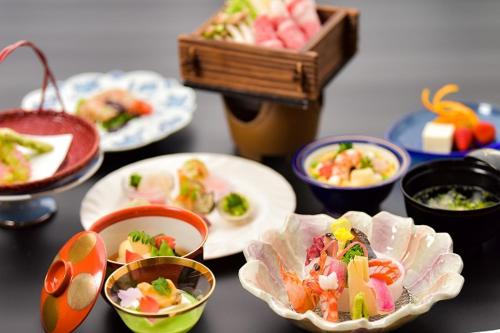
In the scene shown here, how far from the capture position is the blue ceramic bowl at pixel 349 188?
7.82ft

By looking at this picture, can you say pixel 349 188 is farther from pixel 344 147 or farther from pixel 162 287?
pixel 162 287

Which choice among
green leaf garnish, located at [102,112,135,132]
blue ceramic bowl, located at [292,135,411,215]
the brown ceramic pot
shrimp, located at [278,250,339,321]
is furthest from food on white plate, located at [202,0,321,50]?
shrimp, located at [278,250,339,321]

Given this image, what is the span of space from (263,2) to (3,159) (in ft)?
2.71

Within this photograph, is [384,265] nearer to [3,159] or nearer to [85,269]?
[85,269]

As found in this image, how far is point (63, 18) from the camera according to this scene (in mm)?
3787

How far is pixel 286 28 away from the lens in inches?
104

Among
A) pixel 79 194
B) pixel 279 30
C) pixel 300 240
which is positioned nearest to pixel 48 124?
pixel 79 194

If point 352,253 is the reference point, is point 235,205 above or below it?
below

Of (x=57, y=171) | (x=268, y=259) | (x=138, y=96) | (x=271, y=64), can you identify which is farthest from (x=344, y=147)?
(x=138, y=96)

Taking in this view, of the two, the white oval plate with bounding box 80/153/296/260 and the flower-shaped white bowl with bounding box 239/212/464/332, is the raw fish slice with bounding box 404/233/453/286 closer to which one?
the flower-shaped white bowl with bounding box 239/212/464/332

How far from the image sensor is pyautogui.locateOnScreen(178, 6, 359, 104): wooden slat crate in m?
2.53

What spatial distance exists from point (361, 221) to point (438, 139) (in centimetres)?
56

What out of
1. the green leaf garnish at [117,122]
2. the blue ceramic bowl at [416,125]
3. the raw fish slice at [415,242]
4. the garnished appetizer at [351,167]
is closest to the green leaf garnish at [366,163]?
the garnished appetizer at [351,167]

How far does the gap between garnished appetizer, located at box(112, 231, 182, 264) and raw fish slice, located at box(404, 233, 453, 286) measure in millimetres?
503
